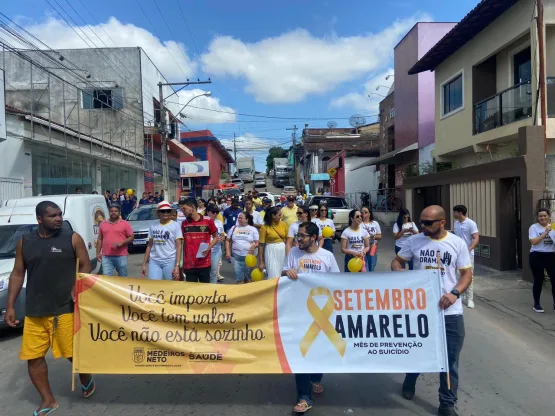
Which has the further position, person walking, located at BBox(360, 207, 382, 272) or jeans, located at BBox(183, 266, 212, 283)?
person walking, located at BBox(360, 207, 382, 272)

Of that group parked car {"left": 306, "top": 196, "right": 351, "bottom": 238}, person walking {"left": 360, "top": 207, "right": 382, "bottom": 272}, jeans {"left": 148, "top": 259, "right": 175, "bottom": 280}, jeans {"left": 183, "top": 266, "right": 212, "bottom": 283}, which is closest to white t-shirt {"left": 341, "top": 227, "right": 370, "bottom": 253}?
person walking {"left": 360, "top": 207, "right": 382, "bottom": 272}

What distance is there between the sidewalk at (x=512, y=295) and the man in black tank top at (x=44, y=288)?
6176mm

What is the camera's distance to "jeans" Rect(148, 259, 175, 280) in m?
6.38

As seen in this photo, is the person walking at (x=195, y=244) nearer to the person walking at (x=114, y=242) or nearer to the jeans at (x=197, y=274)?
the jeans at (x=197, y=274)

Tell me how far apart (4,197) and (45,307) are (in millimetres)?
13007

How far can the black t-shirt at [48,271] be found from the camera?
3.92 meters

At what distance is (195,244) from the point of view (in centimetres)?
635

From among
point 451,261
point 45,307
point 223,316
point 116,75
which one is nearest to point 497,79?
point 451,261

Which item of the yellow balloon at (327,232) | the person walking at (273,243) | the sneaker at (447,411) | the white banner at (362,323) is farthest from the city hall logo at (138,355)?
the yellow balloon at (327,232)

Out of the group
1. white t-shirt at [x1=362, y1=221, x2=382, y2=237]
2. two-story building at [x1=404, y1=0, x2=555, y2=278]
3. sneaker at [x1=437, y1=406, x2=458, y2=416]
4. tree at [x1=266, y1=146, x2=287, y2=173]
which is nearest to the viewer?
sneaker at [x1=437, y1=406, x2=458, y2=416]

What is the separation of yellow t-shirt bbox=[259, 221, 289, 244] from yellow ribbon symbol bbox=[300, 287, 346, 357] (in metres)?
3.00

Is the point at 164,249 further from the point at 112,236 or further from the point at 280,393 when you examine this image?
the point at 280,393

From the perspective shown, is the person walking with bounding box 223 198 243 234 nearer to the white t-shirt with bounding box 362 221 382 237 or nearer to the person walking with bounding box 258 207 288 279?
the white t-shirt with bounding box 362 221 382 237

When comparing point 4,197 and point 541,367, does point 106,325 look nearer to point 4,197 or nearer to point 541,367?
point 541,367
